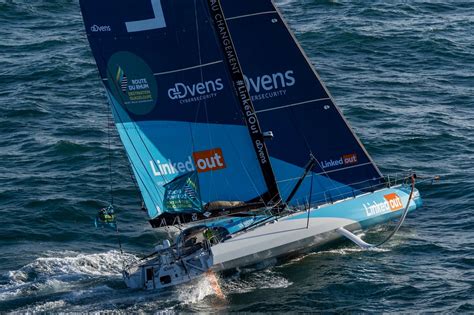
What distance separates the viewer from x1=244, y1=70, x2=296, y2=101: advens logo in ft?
119

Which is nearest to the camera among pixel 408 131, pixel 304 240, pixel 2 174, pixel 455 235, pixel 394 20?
pixel 304 240

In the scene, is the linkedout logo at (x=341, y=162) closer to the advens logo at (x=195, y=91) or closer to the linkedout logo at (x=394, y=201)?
the linkedout logo at (x=394, y=201)

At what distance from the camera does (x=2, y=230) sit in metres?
40.1

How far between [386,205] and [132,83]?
10.8 metres

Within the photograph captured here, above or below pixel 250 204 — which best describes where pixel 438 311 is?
below

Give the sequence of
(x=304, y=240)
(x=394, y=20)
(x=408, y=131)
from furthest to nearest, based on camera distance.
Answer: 1. (x=394, y=20)
2. (x=408, y=131)
3. (x=304, y=240)

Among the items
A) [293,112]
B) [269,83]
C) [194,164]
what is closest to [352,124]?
[293,112]

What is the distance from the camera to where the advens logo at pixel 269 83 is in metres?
36.4

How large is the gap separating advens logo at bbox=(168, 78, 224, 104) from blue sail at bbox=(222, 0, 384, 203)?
1450mm

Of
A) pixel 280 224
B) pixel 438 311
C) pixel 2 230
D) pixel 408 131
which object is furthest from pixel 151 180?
pixel 408 131

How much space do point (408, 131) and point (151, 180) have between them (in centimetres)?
1768

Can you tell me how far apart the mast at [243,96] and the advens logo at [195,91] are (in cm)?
69

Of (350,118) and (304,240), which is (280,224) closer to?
(304,240)

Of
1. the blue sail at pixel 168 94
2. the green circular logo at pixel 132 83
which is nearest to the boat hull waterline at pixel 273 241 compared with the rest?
the blue sail at pixel 168 94
